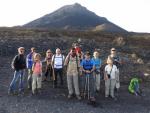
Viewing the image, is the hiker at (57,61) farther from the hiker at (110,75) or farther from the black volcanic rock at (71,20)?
the black volcanic rock at (71,20)

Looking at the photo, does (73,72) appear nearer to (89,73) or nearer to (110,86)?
(89,73)

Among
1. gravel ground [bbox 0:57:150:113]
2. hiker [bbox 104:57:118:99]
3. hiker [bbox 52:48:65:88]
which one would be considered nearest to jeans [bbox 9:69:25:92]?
gravel ground [bbox 0:57:150:113]

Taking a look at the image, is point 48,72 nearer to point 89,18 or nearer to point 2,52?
point 2,52

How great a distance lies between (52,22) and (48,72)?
82048mm

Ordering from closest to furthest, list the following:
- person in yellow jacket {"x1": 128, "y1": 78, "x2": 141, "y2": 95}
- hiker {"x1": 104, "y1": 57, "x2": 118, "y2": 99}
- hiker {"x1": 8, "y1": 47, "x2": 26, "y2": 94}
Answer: hiker {"x1": 8, "y1": 47, "x2": 26, "y2": 94}, hiker {"x1": 104, "y1": 57, "x2": 118, "y2": 99}, person in yellow jacket {"x1": 128, "y1": 78, "x2": 141, "y2": 95}

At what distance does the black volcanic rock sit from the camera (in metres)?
103

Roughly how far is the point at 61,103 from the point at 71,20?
92695mm

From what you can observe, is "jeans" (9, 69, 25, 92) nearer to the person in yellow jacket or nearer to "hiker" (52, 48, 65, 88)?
"hiker" (52, 48, 65, 88)

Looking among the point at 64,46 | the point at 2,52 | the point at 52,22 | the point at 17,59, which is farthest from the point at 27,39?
the point at 52,22

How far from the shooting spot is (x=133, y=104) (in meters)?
22.3

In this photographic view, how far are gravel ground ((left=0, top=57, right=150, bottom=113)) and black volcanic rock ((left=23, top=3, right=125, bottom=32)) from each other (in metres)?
75.5

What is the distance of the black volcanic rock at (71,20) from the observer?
4055 inches

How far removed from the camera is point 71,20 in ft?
371

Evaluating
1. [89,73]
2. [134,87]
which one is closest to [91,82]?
[89,73]
